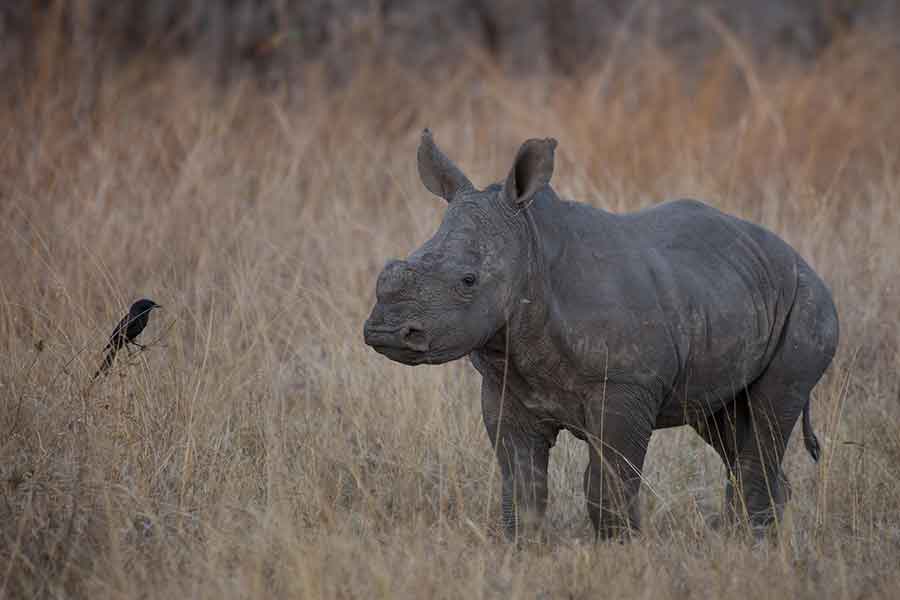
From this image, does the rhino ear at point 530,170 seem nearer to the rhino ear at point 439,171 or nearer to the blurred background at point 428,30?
the rhino ear at point 439,171

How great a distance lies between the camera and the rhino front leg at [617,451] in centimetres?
429

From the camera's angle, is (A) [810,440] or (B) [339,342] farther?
(B) [339,342]

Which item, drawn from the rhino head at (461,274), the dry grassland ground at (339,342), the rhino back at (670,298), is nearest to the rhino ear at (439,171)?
the rhino head at (461,274)

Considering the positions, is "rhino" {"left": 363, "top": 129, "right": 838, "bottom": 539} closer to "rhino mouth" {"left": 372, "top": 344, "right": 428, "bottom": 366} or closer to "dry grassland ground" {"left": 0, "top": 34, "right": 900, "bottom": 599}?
"rhino mouth" {"left": 372, "top": 344, "right": 428, "bottom": 366}

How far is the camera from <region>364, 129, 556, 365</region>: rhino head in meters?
3.93

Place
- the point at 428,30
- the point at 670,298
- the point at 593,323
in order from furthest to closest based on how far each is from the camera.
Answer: the point at 428,30, the point at 670,298, the point at 593,323

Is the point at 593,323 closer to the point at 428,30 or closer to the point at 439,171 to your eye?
the point at 439,171

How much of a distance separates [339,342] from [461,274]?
2.36m

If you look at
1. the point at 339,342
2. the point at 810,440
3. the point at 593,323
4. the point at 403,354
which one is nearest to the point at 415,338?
the point at 403,354

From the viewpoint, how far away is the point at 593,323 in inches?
168

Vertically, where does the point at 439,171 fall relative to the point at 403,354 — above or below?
above

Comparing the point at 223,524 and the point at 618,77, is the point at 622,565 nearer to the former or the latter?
the point at 223,524

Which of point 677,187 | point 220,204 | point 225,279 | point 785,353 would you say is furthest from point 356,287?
point 785,353

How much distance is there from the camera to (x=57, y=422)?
4887 mm
